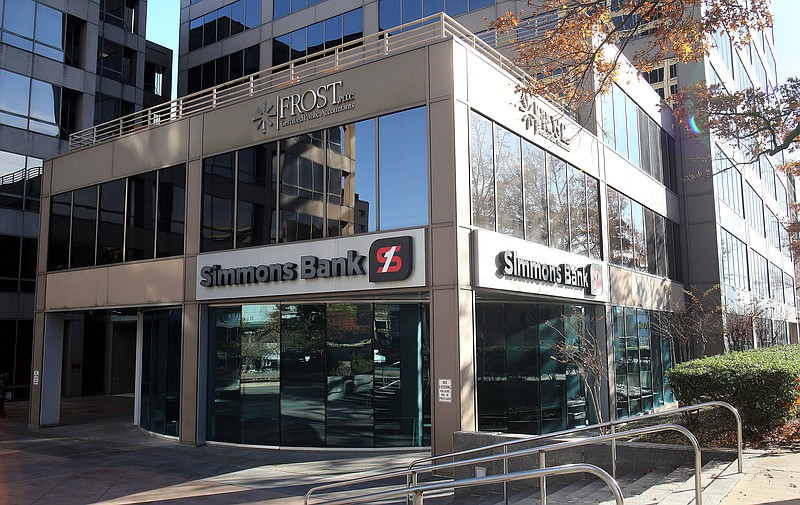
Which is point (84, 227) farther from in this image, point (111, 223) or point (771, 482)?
point (771, 482)

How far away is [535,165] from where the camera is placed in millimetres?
17859

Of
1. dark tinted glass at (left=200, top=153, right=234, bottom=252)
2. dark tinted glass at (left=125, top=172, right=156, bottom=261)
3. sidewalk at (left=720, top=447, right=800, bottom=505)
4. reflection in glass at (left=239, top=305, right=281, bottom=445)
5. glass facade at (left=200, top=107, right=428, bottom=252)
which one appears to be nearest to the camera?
sidewalk at (left=720, top=447, right=800, bottom=505)

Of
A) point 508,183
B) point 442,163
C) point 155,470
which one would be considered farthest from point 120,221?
point 508,183

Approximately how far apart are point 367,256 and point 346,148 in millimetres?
2817

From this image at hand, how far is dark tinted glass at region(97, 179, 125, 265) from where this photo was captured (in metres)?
21.3

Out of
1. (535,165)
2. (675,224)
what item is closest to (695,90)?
(675,224)

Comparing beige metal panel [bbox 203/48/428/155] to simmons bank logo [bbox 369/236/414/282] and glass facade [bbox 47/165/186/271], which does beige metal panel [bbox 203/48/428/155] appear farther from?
simmons bank logo [bbox 369/236/414/282]

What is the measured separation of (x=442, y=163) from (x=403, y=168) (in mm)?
1096

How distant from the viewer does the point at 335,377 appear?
16703 millimetres

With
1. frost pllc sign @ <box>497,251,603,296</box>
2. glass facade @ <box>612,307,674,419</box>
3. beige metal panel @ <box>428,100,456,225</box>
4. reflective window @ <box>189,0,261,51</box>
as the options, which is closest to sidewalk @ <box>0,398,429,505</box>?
frost pllc sign @ <box>497,251,603,296</box>


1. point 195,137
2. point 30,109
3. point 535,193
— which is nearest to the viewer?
point 535,193

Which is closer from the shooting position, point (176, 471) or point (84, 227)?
point (176, 471)

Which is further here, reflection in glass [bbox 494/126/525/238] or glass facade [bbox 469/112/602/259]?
reflection in glass [bbox 494/126/525/238]

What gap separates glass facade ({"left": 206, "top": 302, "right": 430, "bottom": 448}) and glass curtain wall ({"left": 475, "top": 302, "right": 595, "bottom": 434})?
5.47 feet
